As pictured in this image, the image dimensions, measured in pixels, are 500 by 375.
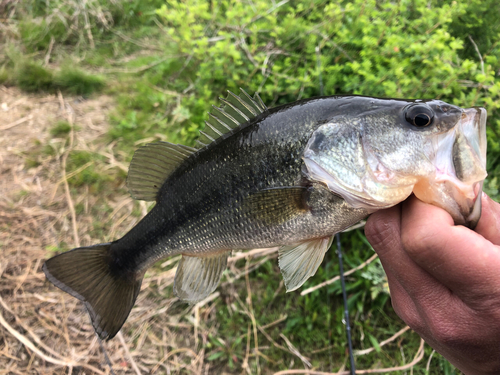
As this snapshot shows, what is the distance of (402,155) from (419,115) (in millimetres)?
160

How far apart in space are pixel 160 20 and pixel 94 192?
3042 millimetres

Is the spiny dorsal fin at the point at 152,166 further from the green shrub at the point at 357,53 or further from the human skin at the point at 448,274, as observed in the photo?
the green shrub at the point at 357,53

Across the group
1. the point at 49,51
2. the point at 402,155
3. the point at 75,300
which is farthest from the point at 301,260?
the point at 49,51

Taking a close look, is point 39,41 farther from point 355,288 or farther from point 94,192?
point 355,288

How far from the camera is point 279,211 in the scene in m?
1.30

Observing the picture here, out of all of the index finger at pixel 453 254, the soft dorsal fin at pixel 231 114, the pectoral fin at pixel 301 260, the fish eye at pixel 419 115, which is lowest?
the pectoral fin at pixel 301 260

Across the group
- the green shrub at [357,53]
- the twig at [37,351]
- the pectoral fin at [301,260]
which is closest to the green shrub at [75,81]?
the green shrub at [357,53]

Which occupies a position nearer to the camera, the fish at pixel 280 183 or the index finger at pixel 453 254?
the index finger at pixel 453 254

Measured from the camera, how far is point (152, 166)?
1567 millimetres

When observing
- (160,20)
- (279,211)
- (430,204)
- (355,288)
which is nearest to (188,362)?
(355,288)

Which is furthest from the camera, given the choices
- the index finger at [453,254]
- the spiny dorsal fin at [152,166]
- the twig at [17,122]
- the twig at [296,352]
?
the twig at [17,122]

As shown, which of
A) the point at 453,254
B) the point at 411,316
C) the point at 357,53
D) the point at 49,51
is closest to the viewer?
the point at 453,254

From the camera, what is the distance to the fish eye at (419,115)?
1065mm

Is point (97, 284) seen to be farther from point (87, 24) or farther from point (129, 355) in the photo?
point (87, 24)
